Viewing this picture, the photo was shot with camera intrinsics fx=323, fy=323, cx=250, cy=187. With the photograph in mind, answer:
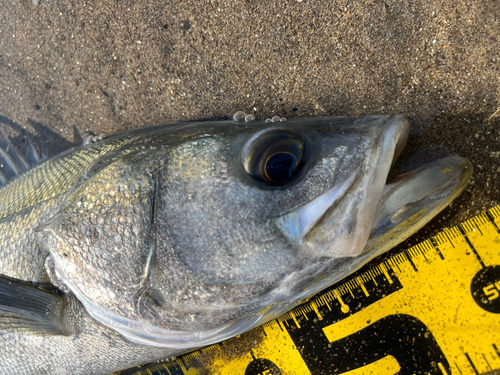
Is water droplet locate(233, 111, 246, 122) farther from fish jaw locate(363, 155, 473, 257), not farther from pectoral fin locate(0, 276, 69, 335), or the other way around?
pectoral fin locate(0, 276, 69, 335)

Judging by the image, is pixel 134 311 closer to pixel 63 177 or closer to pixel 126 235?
pixel 126 235

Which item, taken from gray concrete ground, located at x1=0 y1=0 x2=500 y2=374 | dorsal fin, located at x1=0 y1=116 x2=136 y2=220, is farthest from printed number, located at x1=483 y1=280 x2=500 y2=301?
dorsal fin, located at x1=0 y1=116 x2=136 y2=220

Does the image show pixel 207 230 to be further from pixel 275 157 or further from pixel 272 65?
pixel 272 65

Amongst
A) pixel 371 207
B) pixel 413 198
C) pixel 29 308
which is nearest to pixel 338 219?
pixel 371 207

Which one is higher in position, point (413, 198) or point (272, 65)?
point (272, 65)

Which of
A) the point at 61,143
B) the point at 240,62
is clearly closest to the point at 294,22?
the point at 240,62

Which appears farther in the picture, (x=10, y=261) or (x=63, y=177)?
(x=63, y=177)
